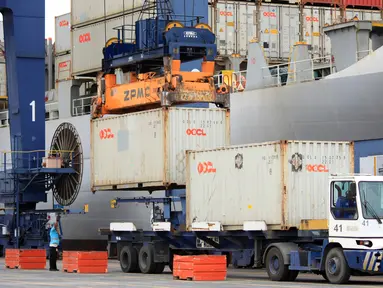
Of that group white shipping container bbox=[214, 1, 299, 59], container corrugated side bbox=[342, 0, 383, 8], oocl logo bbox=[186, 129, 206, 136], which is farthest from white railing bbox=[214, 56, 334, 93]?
container corrugated side bbox=[342, 0, 383, 8]

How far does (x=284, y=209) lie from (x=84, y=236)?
20.9 m

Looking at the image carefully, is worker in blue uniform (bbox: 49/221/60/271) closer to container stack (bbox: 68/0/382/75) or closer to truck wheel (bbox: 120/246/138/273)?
Answer: truck wheel (bbox: 120/246/138/273)

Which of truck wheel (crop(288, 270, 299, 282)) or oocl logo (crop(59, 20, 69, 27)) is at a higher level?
oocl logo (crop(59, 20, 69, 27))

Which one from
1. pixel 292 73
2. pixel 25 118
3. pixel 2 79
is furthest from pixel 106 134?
pixel 2 79

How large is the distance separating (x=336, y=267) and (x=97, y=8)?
2613 centimetres

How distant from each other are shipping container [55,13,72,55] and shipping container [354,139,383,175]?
26497 mm

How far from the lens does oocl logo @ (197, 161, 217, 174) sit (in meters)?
26.5

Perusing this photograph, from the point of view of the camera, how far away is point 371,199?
2203cm

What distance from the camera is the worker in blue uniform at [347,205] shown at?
2202 cm

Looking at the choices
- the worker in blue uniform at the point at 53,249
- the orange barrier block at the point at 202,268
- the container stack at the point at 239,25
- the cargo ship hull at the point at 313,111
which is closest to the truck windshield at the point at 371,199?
the orange barrier block at the point at 202,268

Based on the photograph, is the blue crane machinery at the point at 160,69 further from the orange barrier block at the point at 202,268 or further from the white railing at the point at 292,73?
the orange barrier block at the point at 202,268

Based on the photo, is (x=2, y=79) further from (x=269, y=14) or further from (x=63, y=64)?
(x=269, y=14)

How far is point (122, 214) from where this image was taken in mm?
41188

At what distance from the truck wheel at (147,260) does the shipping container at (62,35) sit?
27.4m
